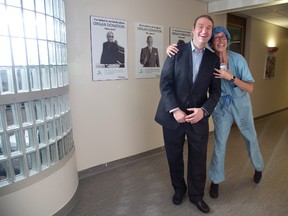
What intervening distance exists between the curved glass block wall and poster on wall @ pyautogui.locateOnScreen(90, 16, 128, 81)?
2.09 feet

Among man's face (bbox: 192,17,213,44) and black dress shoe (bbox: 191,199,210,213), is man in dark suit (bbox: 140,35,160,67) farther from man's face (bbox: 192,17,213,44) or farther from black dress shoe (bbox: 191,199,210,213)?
black dress shoe (bbox: 191,199,210,213)

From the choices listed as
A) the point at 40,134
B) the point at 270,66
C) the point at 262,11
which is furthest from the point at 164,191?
the point at 270,66

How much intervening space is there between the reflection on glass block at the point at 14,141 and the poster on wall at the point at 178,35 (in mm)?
2435

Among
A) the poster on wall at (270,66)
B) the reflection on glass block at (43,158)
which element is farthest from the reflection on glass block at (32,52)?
the poster on wall at (270,66)

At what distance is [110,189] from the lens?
92.4 inches

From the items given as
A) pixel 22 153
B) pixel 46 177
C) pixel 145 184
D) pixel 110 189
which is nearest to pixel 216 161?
pixel 145 184

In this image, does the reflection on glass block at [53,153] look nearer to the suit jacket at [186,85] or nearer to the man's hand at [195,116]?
the suit jacket at [186,85]

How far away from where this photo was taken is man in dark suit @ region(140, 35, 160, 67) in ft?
9.72

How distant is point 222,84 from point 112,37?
4.40ft

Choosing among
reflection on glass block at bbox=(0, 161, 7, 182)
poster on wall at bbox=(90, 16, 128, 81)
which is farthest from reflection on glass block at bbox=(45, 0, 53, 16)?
reflection on glass block at bbox=(0, 161, 7, 182)

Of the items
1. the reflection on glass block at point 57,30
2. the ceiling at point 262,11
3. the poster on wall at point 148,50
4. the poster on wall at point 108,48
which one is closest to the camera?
the reflection on glass block at point 57,30

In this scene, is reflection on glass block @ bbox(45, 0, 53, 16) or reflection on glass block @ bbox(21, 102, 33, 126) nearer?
reflection on glass block @ bbox(21, 102, 33, 126)

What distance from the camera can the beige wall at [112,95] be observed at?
239cm

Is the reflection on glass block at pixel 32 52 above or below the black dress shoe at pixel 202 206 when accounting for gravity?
above
